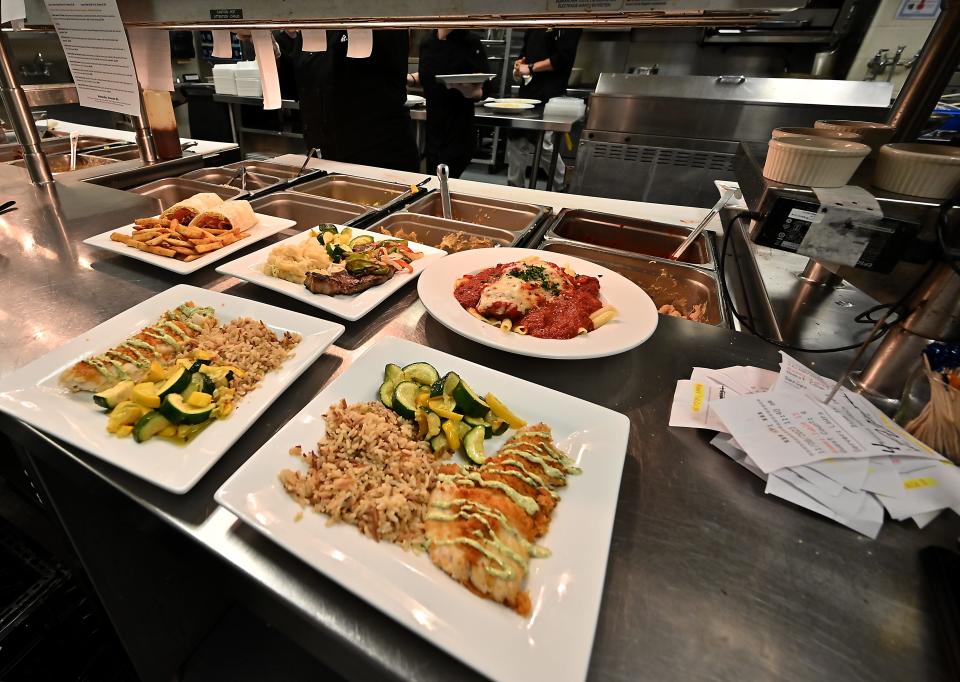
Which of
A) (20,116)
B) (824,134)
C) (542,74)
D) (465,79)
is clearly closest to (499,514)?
(824,134)

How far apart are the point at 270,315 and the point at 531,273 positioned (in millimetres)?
824

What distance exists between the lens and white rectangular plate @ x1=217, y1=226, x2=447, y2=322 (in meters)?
1.31

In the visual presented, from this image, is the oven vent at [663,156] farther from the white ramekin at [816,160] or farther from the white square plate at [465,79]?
the white ramekin at [816,160]

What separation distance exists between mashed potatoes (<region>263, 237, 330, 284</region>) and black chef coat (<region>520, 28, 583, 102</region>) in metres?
5.86

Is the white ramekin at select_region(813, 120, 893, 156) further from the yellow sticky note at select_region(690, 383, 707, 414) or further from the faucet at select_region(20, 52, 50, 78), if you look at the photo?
the faucet at select_region(20, 52, 50, 78)

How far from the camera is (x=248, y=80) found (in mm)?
5391

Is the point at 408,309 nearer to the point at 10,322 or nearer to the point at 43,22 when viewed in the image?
the point at 10,322

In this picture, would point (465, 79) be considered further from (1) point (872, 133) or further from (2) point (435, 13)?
(1) point (872, 133)

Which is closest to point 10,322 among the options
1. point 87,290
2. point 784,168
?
point 87,290

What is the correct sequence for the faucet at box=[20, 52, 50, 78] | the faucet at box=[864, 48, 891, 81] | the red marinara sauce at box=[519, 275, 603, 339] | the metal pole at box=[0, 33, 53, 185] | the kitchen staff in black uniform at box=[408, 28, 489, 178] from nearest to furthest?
the red marinara sauce at box=[519, 275, 603, 339]
the metal pole at box=[0, 33, 53, 185]
the kitchen staff in black uniform at box=[408, 28, 489, 178]
the faucet at box=[864, 48, 891, 81]
the faucet at box=[20, 52, 50, 78]

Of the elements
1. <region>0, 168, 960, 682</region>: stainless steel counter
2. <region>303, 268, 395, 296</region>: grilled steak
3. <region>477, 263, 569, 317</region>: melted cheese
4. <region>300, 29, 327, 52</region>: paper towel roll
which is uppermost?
<region>300, 29, 327, 52</region>: paper towel roll

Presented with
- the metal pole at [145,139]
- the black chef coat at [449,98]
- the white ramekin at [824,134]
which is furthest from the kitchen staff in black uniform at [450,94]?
the white ramekin at [824,134]

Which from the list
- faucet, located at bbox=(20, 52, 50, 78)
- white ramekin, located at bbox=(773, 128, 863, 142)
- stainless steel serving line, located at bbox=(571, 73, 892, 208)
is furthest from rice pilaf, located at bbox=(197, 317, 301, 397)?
faucet, located at bbox=(20, 52, 50, 78)

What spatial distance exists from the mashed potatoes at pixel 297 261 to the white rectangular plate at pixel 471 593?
0.64 metres
